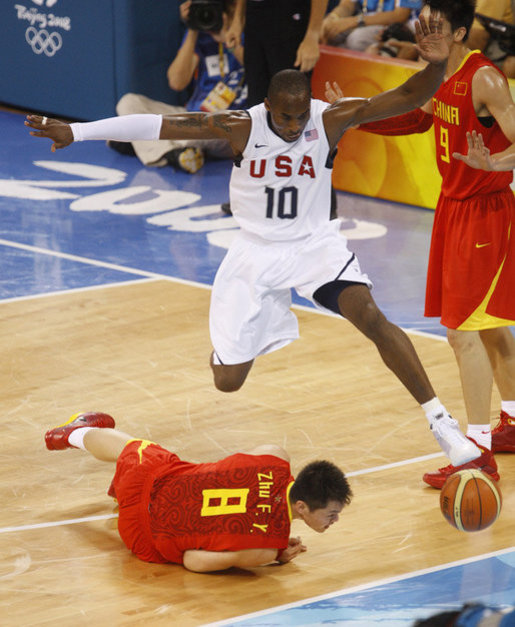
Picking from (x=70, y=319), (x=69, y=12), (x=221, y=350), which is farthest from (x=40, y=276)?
(x=69, y=12)

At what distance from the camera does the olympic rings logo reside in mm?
13781

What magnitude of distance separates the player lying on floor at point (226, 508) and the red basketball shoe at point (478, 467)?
3.12 feet

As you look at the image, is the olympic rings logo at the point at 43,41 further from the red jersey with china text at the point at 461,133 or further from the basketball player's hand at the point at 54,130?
the red jersey with china text at the point at 461,133

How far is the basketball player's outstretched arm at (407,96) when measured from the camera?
5672mm

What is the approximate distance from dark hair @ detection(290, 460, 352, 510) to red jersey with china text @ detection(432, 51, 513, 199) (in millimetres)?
1734

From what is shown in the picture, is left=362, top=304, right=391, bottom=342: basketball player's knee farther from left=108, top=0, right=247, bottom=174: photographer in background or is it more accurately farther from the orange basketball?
left=108, top=0, right=247, bottom=174: photographer in background

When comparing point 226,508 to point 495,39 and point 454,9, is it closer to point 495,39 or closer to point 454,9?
point 454,9

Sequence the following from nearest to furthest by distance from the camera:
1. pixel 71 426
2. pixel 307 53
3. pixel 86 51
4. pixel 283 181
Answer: pixel 71 426
pixel 283 181
pixel 307 53
pixel 86 51

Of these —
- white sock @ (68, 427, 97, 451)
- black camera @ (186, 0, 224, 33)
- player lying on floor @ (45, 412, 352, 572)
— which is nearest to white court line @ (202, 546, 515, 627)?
player lying on floor @ (45, 412, 352, 572)

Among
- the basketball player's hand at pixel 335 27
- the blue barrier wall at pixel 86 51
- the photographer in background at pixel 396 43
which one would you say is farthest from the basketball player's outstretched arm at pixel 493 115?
the blue barrier wall at pixel 86 51

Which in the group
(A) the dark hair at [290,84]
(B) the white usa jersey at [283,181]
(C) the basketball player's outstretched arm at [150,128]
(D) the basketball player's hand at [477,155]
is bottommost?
(B) the white usa jersey at [283,181]

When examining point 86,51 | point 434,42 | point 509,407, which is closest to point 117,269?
point 509,407

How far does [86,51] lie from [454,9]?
27.8 ft

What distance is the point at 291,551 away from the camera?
504 cm
